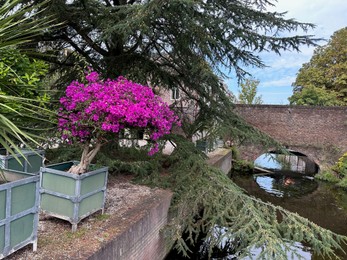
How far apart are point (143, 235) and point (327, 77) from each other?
2151cm

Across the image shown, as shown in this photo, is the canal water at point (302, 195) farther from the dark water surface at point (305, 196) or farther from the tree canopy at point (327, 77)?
the tree canopy at point (327, 77)

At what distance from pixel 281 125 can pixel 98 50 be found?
13020 mm

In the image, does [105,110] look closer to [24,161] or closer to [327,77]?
[24,161]

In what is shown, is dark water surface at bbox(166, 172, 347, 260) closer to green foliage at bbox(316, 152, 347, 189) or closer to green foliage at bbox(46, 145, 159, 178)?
green foliage at bbox(316, 152, 347, 189)

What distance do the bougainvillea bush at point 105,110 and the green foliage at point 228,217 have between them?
181cm

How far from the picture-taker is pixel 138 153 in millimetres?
8586

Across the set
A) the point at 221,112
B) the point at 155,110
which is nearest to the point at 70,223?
the point at 155,110

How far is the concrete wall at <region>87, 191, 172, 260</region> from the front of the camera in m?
3.77

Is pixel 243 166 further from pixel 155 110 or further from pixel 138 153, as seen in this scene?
pixel 155 110

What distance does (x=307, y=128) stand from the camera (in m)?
16.7

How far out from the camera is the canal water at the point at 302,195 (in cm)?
953

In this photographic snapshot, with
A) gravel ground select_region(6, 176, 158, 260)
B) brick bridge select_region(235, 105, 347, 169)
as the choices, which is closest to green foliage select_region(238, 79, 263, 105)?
brick bridge select_region(235, 105, 347, 169)

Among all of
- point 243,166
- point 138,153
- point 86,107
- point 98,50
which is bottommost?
point 243,166

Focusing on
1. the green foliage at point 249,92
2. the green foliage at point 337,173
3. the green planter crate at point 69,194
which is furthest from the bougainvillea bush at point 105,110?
the green foliage at point 249,92
